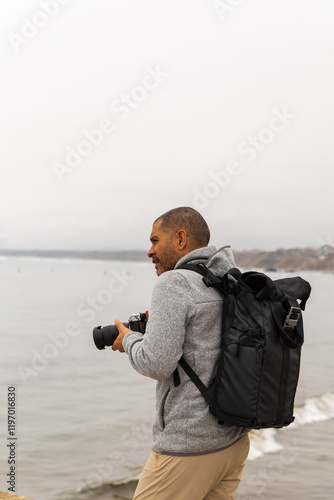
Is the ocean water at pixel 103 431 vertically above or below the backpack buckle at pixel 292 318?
below

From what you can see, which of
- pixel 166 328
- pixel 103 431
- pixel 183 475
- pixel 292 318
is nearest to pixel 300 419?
pixel 103 431

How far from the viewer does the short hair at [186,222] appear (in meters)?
2.01

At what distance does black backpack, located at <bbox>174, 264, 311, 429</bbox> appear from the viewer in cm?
186

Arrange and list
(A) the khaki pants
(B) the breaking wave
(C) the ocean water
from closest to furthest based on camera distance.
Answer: (A) the khaki pants
(C) the ocean water
(B) the breaking wave

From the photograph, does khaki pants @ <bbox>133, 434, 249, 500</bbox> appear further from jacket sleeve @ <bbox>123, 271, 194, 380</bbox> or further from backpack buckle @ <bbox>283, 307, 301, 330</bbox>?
backpack buckle @ <bbox>283, 307, 301, 330</bbox>

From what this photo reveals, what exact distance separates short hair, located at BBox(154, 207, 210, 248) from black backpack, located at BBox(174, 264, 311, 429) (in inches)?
5.2

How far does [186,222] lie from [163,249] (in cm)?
13

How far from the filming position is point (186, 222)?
6.60 feet

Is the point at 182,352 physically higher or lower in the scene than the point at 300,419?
higher

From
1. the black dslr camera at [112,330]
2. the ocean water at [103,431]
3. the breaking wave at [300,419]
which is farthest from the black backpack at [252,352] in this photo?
the breaking wave at [300,419]

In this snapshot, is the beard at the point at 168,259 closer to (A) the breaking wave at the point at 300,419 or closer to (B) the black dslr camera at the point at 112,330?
(B) the black dslr camera at the point at 112,330

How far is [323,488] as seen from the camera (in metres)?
5.51

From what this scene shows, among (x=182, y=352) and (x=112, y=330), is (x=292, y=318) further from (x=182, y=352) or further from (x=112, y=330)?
(x=112, y=330)

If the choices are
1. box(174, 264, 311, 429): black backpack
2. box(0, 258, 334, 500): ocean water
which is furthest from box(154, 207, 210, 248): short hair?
box(0, 258, 334, 500): ocean water
